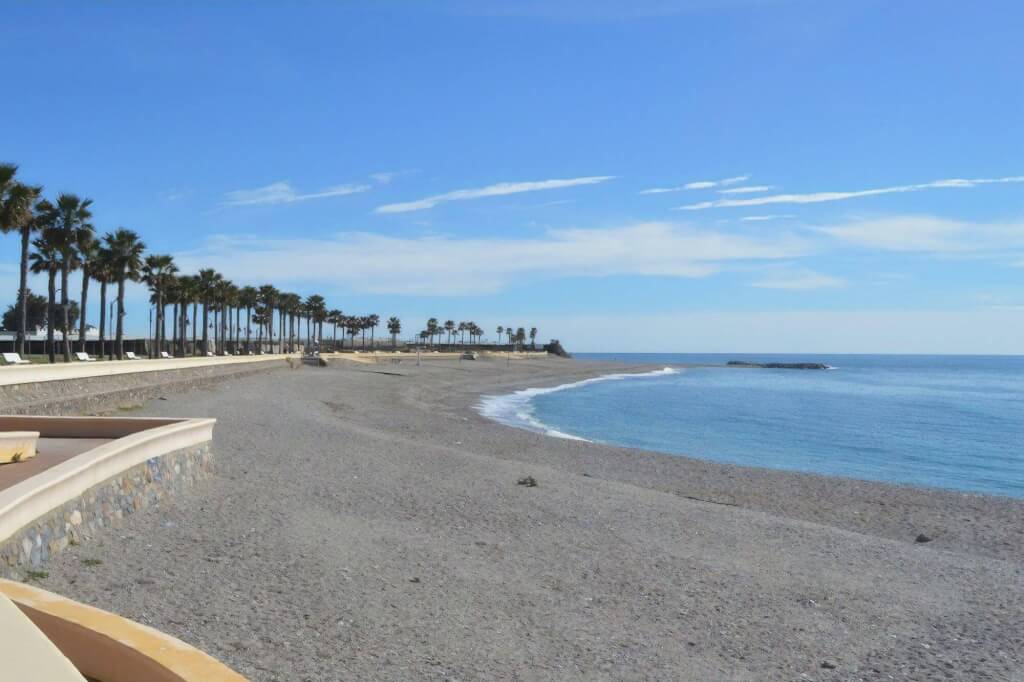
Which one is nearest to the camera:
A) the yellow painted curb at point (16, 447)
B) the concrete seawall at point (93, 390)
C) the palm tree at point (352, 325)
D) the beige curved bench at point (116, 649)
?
the beige curved bench at point (116, 649)

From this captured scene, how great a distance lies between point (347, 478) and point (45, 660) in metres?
12.7

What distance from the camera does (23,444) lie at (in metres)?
11.4

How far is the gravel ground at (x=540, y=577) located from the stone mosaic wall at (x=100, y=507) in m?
0.22

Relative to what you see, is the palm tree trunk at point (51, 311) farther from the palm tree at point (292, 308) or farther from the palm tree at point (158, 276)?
the palm tree at point (292, 308)

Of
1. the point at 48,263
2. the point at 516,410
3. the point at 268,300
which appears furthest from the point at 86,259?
the point at 268,300

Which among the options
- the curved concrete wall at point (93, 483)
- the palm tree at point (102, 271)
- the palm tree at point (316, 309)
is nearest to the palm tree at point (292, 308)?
the palm tree at point (316, 309)

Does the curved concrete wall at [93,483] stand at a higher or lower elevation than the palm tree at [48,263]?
lower

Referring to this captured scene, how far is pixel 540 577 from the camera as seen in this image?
33.4 ft

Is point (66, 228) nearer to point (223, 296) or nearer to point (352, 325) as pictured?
point (223, 296)

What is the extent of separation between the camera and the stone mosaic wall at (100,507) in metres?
Answer: 7.76

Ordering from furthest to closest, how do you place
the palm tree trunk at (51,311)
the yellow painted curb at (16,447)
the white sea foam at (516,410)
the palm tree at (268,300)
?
1. the palm tree at (268,300)
2. the palm tree trunk at (51,311)
3. the white sea foam at (516,410)
4. the yellow painted curb at (16,447)

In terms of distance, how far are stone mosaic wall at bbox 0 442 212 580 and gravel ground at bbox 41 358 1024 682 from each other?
22 centimetres

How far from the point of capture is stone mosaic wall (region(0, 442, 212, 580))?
776 centimetres

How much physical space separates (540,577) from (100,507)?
509cm
